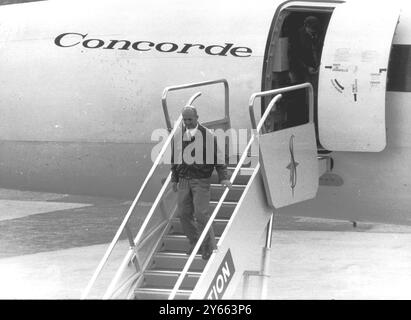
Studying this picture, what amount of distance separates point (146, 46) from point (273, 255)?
6.48 meters

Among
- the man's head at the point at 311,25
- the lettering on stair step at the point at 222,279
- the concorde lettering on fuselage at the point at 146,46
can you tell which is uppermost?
the man's head at the point at 311,25

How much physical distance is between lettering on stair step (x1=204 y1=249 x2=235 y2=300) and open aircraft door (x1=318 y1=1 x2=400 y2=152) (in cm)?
264

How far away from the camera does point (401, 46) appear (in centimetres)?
1678

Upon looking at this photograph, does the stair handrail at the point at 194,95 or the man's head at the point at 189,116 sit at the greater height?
the man's head at the point at 189,116

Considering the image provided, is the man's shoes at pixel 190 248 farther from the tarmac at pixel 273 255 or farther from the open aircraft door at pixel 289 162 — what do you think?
the tarmac at pixel 273 255

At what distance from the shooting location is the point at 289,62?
1759 centimetres

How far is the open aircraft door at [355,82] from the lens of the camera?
53.9 ft

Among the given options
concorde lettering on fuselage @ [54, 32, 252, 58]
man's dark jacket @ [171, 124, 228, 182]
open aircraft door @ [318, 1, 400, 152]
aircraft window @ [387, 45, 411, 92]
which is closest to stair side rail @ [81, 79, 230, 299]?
man's dark jacket @ [171, 124, 228, 182]

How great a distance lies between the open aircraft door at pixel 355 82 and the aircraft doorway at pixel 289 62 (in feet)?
1.43

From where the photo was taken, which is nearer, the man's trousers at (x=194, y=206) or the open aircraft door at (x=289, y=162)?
the man's trousers at (x=194, y=206)

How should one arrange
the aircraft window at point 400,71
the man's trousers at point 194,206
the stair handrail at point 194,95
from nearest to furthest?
the man's trousers at point 194,206 < the stair handrail at point 194,95 < the aircraft window at point 400,71

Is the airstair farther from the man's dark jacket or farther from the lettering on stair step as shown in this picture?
the man's dark jacket

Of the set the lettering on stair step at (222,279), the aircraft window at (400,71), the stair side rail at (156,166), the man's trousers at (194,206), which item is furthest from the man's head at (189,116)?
the aircraft window at (400,71)

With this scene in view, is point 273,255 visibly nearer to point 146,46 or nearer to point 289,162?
point 146,46
